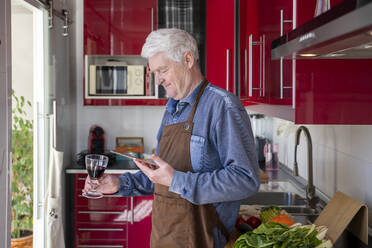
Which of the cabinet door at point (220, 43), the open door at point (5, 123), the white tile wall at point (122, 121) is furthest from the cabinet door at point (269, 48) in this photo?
the white tile wall at point (122, 121)

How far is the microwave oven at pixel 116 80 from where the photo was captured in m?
4.02

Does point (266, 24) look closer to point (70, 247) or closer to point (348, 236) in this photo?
point (348, 236)

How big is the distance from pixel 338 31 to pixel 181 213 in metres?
1.12

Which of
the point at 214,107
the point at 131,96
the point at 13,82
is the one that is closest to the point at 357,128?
the point at 214,107

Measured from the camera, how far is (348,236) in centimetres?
178

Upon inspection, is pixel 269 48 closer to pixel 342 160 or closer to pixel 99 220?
pixel 342 160

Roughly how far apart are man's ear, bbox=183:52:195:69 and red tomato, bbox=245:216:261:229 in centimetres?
75

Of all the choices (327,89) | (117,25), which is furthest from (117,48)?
(327,89)

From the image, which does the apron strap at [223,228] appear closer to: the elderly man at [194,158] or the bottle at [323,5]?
the elderly man at [194,158]

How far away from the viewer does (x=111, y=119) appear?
437 centimetres

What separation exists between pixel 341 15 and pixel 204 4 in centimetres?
352

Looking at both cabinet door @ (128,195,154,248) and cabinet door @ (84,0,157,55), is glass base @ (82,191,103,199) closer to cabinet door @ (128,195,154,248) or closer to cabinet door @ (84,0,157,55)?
cabinet door @ (128,195,154,248)

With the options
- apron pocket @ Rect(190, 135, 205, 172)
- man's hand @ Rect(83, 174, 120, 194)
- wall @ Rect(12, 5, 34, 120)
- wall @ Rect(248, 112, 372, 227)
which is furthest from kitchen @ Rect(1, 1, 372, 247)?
man's hand @ Rect(83, 174, 120, 194)

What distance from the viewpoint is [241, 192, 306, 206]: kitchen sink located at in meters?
2.61
